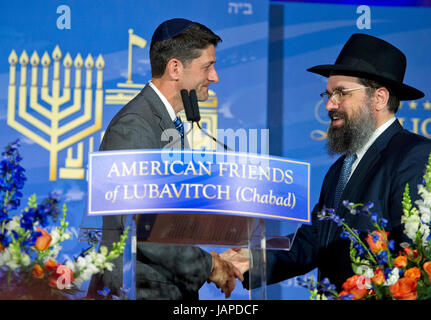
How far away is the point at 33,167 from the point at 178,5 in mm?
1606

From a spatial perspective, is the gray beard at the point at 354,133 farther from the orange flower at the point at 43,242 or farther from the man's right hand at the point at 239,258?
the orange flower at the point at 43,242

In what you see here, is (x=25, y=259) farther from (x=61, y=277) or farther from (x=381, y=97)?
(x=381, y=97)

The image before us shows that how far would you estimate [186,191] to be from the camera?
2383 millimetres

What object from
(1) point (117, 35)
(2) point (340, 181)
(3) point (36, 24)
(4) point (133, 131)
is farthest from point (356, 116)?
(3) point (36, 24)

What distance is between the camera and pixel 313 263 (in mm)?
3867

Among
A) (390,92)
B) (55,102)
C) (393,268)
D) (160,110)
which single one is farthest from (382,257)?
(55,102)

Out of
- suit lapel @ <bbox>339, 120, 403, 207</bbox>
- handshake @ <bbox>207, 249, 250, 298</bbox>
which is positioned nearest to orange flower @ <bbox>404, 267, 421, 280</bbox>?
handshake @ <bbox>207, 249, 250, 298</bbox>

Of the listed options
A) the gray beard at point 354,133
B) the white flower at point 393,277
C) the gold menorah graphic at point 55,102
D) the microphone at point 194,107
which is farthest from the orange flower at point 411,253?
the gold menorah graphic at point 55,102

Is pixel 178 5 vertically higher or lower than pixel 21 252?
higher

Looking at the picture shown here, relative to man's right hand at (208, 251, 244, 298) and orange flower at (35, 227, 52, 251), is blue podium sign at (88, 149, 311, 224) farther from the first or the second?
man's right hand at (208, 251, 244, 298)

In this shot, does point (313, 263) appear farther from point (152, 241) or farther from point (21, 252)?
point (21, 252)

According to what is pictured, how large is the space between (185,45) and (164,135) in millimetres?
566

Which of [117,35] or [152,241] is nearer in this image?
[152,241]

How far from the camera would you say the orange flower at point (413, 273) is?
241cm
